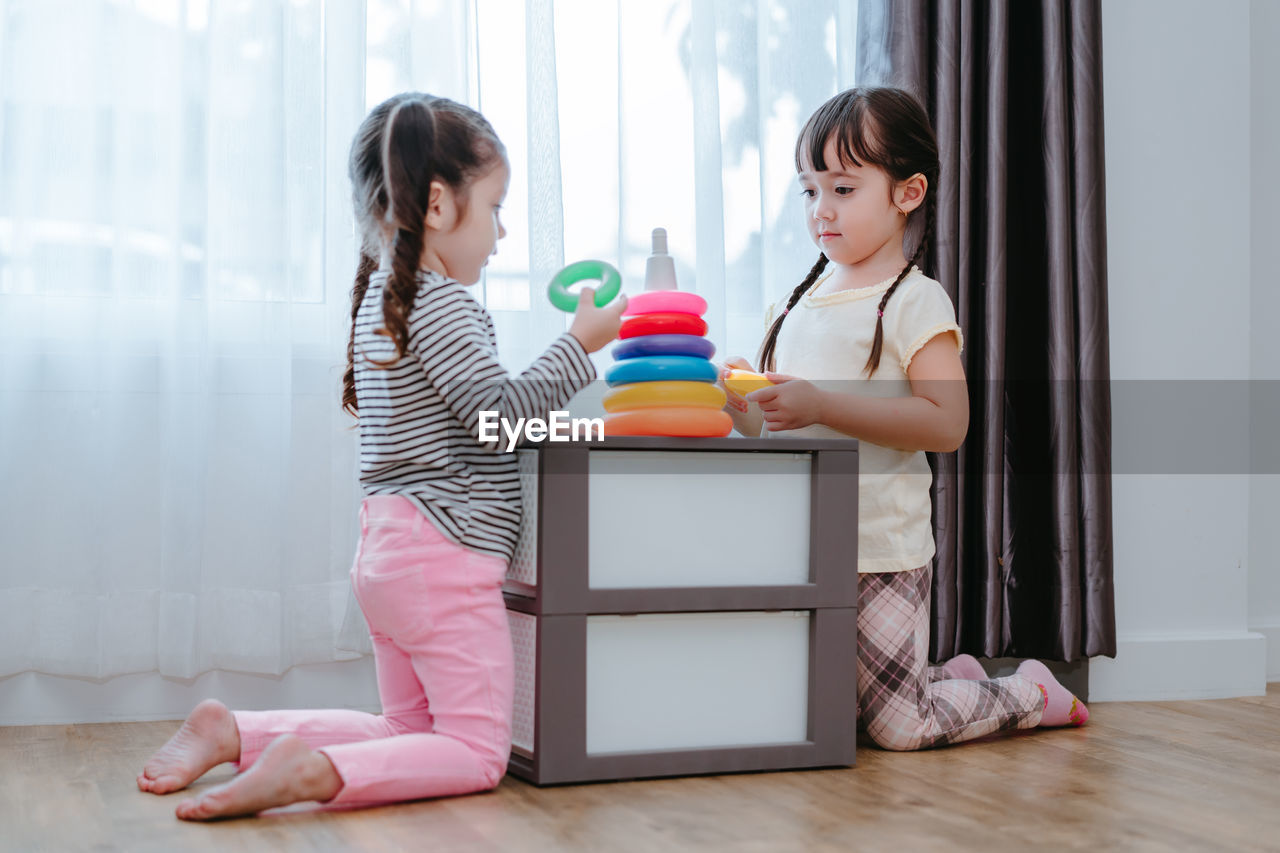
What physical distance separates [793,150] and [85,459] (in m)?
1.05

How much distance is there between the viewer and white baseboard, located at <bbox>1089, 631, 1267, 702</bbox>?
175 cm

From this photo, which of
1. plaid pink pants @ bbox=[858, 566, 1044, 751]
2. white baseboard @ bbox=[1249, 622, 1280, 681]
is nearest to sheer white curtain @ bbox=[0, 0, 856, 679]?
plaid pink pants @ bbox=[858, 566, 1044, 751]

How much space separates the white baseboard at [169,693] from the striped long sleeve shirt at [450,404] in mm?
467

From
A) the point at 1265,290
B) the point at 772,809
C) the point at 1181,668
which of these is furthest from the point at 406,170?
the point at 1265,290

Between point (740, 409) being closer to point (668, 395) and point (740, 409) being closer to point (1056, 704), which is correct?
point (668, 395)

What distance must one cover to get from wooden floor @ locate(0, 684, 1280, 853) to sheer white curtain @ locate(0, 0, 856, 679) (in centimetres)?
19

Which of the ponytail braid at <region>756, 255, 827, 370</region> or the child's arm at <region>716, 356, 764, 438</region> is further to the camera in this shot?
the ponytail braid at <region>756, 255, 827, 370</region>

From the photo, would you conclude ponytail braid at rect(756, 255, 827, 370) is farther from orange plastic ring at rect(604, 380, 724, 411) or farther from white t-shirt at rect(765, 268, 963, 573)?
orange plastic ring at rect(604, 380, 724, 411)

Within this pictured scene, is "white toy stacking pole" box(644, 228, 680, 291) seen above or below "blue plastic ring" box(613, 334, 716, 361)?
above

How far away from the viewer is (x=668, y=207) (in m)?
1.66

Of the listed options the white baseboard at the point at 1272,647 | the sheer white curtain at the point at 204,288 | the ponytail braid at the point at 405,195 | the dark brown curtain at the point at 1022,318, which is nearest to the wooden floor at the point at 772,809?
the sheer white curtain at the point at 204,288

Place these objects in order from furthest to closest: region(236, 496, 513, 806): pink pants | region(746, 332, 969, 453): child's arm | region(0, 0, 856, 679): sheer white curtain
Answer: region(0, 0, 856, 679): sheer white curtain → region(746, 332, 969, 453): child's arm → region(236, 496, 513, 806): pink pants

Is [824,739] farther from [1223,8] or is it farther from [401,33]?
[1223,8]

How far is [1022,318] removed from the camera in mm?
1730
